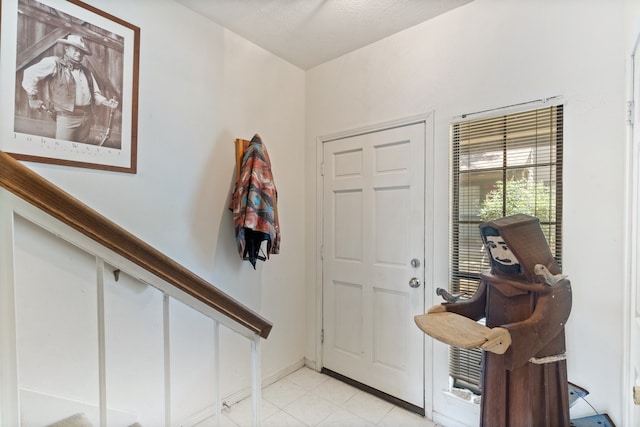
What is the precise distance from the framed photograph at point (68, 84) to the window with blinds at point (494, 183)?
6.37 ft

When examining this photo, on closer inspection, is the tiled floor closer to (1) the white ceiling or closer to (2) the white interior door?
(2) the white interior door

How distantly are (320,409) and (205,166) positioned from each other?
6.03 feet

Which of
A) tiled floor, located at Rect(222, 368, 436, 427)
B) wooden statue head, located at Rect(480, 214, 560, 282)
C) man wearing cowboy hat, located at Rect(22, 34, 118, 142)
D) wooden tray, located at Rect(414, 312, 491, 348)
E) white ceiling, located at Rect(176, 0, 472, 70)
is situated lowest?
tiled floor, located at Rect(222, 368, 436, 427)

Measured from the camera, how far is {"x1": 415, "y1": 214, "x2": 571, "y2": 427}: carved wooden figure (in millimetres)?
1049

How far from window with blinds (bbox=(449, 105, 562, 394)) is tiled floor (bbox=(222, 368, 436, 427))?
505 mm

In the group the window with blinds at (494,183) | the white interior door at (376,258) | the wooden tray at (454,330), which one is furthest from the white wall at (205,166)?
the wooden tray at (454,330)

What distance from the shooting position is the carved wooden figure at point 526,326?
1049 millimetres

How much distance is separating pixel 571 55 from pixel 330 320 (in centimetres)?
229

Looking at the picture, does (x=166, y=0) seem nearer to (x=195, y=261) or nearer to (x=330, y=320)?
(x=195, y=261)

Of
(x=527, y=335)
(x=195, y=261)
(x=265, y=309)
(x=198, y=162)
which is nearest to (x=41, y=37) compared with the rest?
(x=198, y=162)

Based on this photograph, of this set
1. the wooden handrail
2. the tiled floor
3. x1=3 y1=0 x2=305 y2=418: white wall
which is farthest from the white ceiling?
the tiled floor

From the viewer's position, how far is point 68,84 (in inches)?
55.6

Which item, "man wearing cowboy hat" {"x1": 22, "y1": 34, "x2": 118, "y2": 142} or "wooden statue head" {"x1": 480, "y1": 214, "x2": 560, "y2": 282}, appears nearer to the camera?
"wooden statue head" {"x1": 480, "y1": 214, "x2": 560, "y2": 282}

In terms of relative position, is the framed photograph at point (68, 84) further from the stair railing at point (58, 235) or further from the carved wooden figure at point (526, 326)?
the carved wooden figure at point (526, 326)
